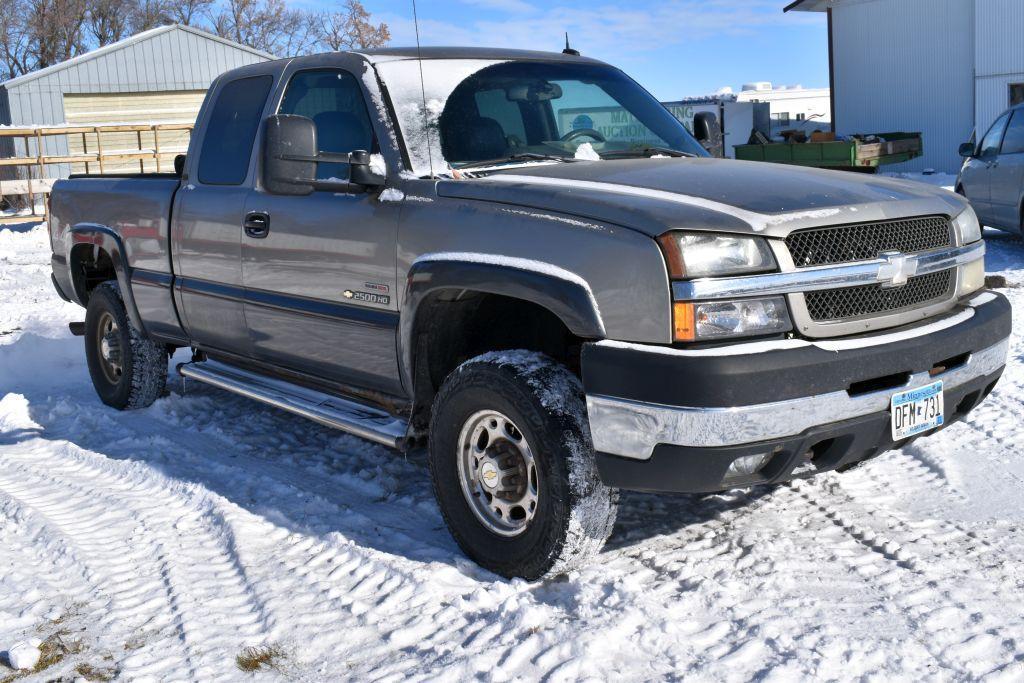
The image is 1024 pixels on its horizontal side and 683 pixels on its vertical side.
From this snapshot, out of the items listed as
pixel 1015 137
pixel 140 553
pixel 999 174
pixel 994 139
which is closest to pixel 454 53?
pixel 140 553

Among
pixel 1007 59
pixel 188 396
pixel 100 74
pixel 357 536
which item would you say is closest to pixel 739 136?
pixel 1007 59

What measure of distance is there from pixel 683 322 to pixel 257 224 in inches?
97.6

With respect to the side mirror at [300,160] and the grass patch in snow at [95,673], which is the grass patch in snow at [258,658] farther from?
the side mirror at [300,160]

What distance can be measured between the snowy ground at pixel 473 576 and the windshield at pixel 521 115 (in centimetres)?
159

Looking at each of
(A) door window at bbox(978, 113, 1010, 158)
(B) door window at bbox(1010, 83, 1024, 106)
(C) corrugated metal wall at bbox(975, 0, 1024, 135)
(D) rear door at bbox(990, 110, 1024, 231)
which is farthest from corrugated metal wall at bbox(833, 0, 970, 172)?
(D) rear door at bbox(990, 110, 1024, 231)

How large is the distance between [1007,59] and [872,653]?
26.6 meters

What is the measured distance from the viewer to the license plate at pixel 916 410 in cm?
347

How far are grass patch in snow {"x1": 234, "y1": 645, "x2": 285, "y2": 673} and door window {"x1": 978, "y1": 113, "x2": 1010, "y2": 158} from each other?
10.9 meters

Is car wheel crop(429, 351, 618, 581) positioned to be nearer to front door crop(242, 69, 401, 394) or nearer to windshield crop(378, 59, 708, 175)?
front door crop(242, 69, 401, 394)

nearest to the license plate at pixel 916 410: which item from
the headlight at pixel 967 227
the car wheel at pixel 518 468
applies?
the headlight at pixel 967 227

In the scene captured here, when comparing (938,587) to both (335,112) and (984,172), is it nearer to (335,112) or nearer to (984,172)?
(335,112)

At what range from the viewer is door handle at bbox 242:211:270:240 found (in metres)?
4.88

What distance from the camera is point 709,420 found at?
10.5 feet

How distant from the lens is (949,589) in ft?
11.5
